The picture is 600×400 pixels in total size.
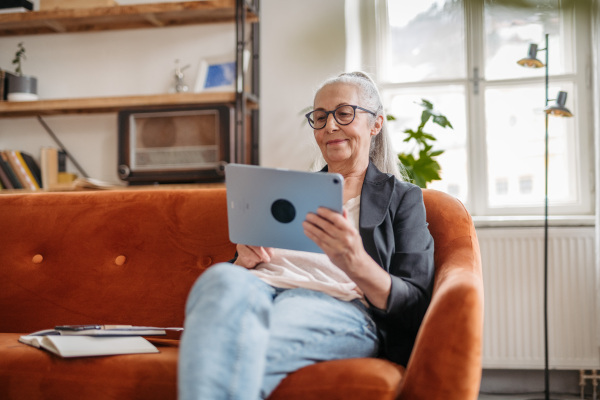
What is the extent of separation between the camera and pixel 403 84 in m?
3.06

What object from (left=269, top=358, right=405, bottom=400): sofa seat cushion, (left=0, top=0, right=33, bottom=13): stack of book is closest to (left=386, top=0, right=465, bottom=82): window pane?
(left=0, top=0, right=33, bottom=13): stack of book

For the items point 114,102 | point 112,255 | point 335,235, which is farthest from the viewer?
point 114,102

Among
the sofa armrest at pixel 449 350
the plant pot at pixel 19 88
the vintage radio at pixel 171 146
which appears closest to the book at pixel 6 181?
the plant pot at pixel 19 88

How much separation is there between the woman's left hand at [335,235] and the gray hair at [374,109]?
0.52 m

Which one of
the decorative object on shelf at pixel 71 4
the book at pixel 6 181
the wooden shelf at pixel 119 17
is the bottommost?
the book at pixel 6 181

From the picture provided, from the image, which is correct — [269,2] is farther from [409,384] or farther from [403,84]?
[409,384]

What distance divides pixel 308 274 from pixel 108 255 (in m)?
0.69

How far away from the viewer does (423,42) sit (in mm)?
3074

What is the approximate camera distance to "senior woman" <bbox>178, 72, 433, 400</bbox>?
93 centimetres

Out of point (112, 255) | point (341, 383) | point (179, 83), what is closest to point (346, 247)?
point (341, 383)

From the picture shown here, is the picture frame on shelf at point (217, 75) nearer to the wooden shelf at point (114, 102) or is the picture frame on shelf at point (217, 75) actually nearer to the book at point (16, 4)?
the wooden shelf at point (114, 102)

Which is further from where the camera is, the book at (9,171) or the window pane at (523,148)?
the book at (9,171)

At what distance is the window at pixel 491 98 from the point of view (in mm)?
2857

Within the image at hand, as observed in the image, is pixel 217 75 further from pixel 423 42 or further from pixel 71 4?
pixel 423 42
